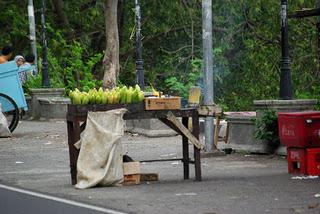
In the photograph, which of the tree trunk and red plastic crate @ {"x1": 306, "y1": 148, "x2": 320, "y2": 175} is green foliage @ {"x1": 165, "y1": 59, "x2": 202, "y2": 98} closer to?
the tree trunk

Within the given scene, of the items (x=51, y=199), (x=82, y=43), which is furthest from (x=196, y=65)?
(x=51, y=199)

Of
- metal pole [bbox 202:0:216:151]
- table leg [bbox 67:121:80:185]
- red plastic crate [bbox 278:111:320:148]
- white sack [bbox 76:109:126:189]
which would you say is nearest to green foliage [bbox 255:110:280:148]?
metal pole [bbox 202:0:216:151]

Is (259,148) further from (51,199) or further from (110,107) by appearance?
(51,199)

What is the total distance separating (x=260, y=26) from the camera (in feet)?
110

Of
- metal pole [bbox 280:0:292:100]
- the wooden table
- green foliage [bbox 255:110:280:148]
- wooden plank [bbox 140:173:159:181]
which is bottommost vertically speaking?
wooden plank [bbox 140:173:159:181]

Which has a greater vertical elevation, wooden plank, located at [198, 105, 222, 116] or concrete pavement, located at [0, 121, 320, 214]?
wooden plank, located at [198, 105, 222, 116]

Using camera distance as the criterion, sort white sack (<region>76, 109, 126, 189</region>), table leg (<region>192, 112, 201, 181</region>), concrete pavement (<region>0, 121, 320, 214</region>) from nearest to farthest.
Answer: concrete pavement (<region>0, 121, 320, 214</region>)
white sack (<region>76, 109, 126, 189</region>)
table leg (<region>192, 112, 201, 181</region>)

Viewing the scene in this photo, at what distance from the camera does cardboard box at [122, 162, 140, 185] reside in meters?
13.3

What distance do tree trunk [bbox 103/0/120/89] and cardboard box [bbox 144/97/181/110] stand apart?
15.3 metres

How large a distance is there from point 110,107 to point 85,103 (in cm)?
38

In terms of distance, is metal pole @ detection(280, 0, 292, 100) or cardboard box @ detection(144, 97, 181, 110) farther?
metal pole @ detection(280, 0, 292, 100)

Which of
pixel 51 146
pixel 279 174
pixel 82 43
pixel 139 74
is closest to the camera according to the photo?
pixel 279 174

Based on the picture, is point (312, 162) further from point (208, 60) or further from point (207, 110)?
point (208, 60)

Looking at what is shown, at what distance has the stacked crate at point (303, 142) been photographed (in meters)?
13.7
